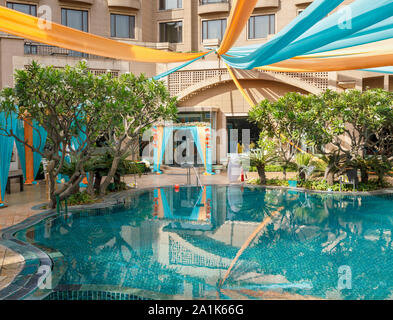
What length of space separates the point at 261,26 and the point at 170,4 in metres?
5.19

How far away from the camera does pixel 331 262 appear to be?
521cm

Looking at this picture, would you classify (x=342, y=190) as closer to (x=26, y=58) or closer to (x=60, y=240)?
(x=60, y=240)

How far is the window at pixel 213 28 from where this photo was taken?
18969mm

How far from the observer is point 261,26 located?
1844 centimetres

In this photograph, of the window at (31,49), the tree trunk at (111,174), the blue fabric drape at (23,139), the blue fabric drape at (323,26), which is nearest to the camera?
the blue fabric drape at (323,26)

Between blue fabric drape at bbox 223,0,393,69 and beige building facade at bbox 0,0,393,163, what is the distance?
10985 mm

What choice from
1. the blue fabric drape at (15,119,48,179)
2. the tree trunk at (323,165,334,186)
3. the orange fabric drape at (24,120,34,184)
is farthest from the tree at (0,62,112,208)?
the tree trunk at (323,165,334,186)

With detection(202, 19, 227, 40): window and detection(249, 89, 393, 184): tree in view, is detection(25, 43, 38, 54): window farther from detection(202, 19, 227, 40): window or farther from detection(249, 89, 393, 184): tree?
detection(249, 89, 393, 184): tree

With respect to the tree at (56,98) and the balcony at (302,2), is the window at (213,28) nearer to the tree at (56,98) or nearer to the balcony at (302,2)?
the balcony at (302,2)

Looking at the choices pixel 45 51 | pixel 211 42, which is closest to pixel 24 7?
pixel 45 51

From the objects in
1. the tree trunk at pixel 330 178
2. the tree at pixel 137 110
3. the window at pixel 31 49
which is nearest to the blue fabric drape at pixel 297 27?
the tree at pixel 137 110

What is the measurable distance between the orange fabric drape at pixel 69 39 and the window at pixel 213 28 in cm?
1086

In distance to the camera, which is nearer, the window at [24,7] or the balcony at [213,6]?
the window at [24,7]

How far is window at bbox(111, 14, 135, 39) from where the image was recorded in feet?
61.3
